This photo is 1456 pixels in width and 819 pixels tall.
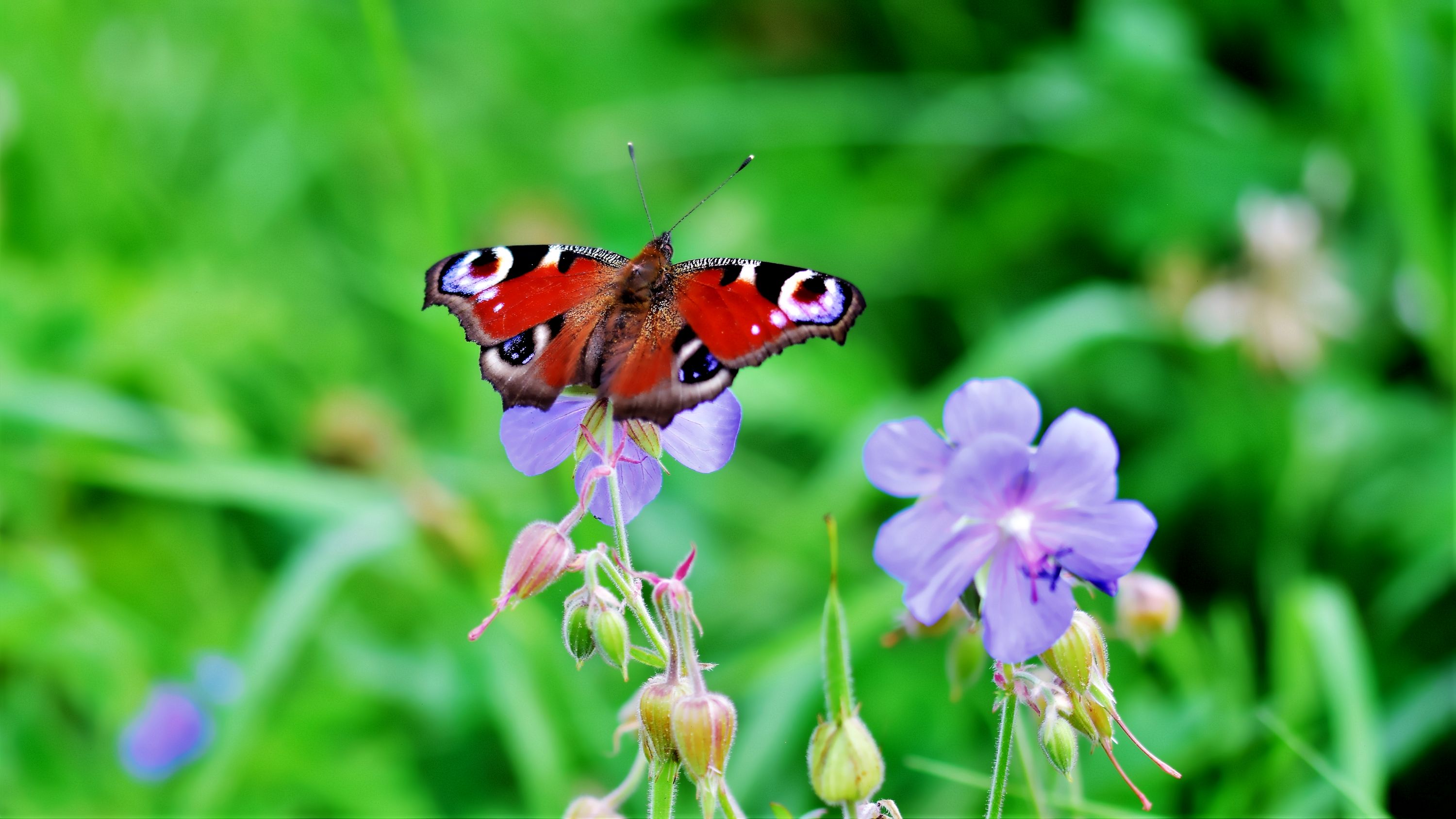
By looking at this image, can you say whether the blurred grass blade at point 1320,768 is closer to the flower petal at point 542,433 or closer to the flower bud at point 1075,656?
the flower bud at point 1075,656

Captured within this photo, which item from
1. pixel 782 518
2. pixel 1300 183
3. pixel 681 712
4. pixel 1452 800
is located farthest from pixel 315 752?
pixel 1300 183

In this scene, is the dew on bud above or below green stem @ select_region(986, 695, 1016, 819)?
above

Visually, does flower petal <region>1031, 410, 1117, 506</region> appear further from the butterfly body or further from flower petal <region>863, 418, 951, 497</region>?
the butterfly body

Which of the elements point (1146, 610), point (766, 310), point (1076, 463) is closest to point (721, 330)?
point (766, 310)

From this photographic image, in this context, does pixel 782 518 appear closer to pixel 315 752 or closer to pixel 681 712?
pixel 315 752

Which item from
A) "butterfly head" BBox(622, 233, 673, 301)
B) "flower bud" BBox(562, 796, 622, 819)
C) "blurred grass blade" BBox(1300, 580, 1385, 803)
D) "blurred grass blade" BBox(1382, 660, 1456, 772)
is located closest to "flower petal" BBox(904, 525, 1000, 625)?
"flower bud" BBox(562, 796, 622, 819)

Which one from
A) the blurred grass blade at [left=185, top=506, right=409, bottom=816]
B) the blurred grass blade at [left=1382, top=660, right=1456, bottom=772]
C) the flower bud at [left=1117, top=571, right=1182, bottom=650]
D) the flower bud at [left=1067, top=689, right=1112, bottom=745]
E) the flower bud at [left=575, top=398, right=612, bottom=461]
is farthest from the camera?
the blurred grass blade at [left=1382, top=660, right=1456, bottom=772]
